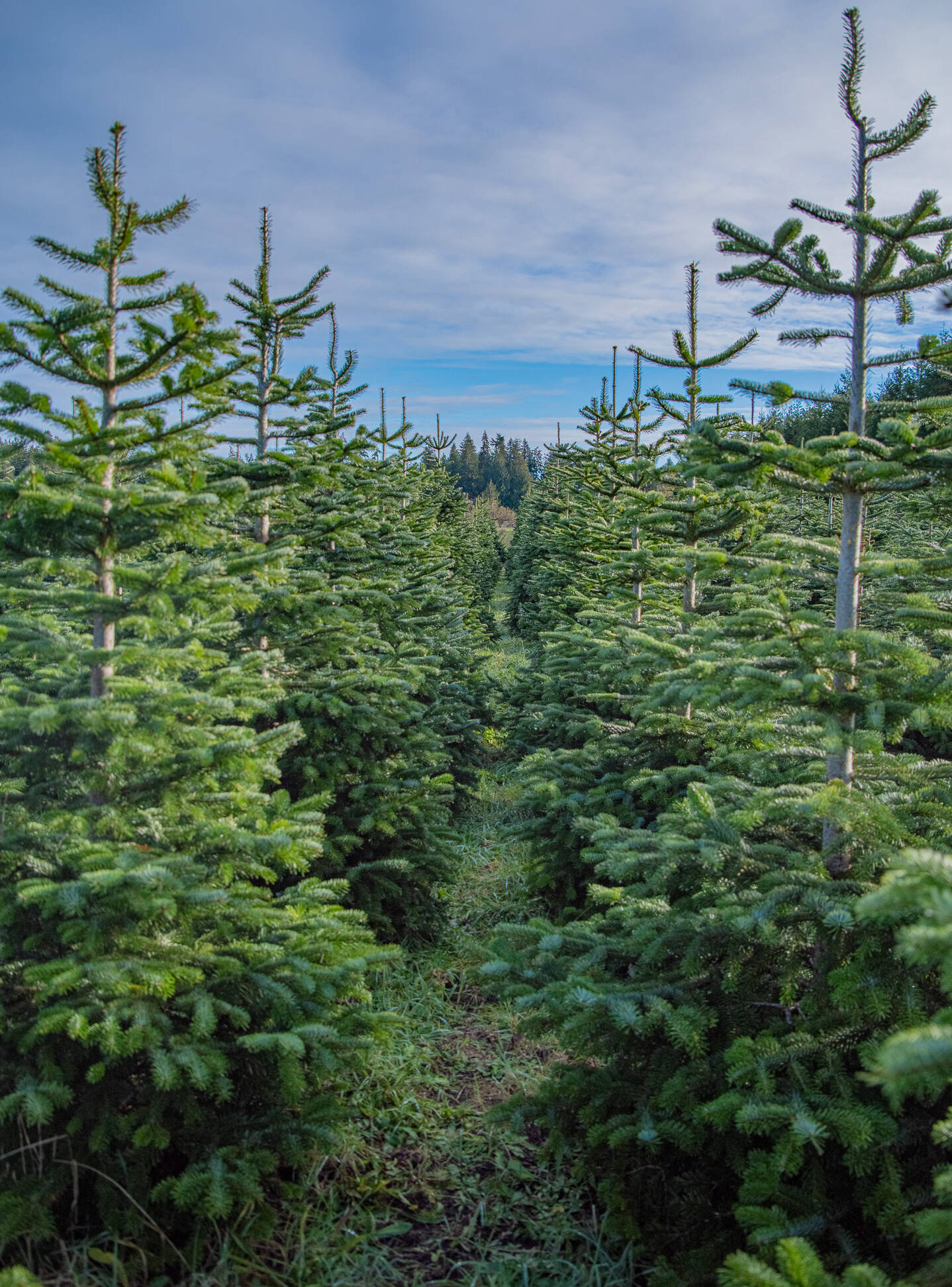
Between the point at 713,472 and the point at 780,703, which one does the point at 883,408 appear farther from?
the point at 780,703

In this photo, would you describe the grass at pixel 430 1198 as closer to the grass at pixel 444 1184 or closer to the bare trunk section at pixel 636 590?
the grass at pixel 444 1184

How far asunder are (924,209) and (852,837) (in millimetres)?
2679

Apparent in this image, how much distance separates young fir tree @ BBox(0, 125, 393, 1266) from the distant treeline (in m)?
73.1

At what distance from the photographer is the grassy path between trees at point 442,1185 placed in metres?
3.17

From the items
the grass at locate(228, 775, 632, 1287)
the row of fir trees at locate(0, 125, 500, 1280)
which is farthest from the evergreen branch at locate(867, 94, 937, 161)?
the grass at locate(228, 775, 632, 1287)

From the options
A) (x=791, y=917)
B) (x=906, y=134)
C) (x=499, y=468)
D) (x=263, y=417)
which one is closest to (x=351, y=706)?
(x=263, y=417)

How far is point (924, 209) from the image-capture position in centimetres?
308

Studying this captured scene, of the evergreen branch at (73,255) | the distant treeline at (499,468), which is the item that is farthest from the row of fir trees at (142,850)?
the distant treeline at (499,468)

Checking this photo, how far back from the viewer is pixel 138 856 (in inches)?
123

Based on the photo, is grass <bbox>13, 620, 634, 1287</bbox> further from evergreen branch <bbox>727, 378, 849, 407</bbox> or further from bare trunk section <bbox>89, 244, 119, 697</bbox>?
evergreen branch <bbox>727, 378, 849, 407</bbox>

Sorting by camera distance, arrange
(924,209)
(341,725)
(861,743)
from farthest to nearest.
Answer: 1. (341,725)
2. (924,209)
3. (861,743)

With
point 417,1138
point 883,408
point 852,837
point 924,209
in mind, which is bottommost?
point 417,1138

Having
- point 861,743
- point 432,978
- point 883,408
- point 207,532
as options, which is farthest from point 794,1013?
point 207,532

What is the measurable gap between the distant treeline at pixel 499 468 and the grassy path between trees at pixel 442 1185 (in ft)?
237
